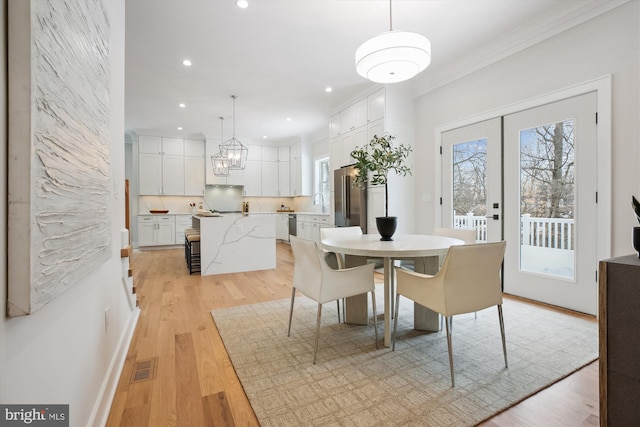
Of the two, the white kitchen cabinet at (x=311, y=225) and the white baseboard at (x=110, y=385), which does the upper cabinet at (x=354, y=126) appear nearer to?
the white kitchen cabinet at (x=311, y=225)

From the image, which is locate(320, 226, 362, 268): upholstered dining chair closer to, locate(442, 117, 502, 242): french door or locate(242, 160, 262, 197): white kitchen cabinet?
locate(442, 117, 502, 242): french door

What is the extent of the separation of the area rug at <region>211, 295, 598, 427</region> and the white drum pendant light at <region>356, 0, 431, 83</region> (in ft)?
6.65

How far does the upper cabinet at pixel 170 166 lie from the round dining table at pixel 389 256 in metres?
6.24

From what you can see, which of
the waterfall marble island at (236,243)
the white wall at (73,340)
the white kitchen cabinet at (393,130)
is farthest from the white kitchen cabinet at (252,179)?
the white wall at (73,340)

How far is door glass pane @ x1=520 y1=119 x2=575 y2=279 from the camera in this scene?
2.88 m

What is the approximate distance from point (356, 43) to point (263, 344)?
3.24 metres

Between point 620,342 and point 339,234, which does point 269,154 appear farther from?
point 620,342

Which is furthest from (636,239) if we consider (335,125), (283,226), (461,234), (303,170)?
(283,226)

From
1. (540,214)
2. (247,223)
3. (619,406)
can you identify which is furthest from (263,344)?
(540,214)

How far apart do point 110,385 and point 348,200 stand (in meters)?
4.03

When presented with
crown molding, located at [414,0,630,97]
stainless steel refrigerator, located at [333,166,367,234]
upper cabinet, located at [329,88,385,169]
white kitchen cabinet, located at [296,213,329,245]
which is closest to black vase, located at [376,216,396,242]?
stainless steel refrigerator, located at [333,166,367,234]

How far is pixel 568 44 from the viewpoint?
2.84 metres

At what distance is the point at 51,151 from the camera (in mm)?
802

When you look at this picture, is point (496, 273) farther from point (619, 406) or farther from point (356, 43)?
point (356, 43)
